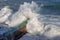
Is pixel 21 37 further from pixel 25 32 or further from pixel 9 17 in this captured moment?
pixel 9 17

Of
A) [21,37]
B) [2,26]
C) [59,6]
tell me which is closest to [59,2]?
[59,6]

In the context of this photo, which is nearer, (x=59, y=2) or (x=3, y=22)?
(x=3, y=22)

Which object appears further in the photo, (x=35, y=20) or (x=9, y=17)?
(x=9, y=17)

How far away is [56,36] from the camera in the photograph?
219 inches

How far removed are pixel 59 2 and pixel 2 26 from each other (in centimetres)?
508

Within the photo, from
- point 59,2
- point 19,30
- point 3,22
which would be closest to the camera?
point 19,30

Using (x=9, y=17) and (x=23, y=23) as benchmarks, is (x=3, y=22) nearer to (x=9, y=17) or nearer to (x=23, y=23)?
(x=9, y=17)

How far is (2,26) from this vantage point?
21.3 ft

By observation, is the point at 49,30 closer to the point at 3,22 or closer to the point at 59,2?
the point at 3,22

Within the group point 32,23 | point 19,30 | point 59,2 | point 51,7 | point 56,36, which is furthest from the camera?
point 59,2

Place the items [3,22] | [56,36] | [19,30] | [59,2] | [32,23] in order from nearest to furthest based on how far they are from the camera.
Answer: [56,36] → [19,30] → [32,23] → [3,22] → [59,2]

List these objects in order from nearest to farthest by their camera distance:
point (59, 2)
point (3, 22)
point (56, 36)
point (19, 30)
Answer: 1. point (56, 36)
2. point (19, 30)
3. point (3, 22)
4. point (59, 2)

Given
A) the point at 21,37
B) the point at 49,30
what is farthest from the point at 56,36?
the point at 21,37

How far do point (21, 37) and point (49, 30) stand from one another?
70 cm
